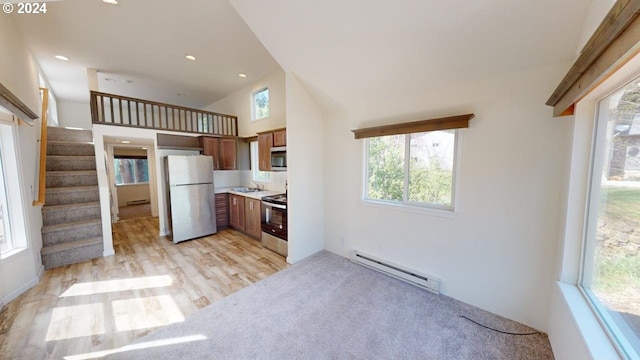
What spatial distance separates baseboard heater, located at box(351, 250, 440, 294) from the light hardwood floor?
119 cm

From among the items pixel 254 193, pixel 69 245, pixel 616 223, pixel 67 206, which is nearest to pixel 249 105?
pixel 254 193

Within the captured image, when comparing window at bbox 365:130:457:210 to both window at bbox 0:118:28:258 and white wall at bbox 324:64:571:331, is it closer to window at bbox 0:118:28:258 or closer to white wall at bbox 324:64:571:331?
white wall at bbox 324:64:571:331

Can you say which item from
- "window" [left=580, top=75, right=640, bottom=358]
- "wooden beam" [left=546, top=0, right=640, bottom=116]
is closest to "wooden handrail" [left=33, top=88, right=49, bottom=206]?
"wooden beam" [left=546, top=0, right=640, bottom=116]

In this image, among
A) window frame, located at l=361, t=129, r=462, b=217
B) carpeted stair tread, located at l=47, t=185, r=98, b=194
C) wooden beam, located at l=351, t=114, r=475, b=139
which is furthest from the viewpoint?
carpeted stair tread, located at l=47, t=185, r=98, b=194

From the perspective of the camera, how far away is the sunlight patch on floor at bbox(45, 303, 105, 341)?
195 cm

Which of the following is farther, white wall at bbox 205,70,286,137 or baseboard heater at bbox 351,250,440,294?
white wall at bbox 205,70,286,137

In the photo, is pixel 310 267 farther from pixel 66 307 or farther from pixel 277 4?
pixel 277 4

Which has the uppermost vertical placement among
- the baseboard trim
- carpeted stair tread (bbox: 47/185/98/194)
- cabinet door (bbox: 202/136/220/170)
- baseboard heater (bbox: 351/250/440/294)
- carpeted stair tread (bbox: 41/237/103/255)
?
cabinet door (bbox: 202/136/220/170)

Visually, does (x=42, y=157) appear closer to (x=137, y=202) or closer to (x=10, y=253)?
(x=10, y=253)

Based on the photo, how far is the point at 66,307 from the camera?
2299 millimetres

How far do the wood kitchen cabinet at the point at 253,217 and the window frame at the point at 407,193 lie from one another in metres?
2.08

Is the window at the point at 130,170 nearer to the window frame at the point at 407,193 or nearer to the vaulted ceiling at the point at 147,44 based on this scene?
the vaulted ceiling at the point at 147,44

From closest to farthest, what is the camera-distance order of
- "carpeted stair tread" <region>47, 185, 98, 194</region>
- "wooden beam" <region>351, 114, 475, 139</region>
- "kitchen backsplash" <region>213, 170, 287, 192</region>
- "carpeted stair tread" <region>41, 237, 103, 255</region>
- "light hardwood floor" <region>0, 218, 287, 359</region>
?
"light hardwood floor" <region>0, 218, 287, 359</region>, "wooden beam" <region>351, 114, 475, 139</region>, "carpeted stair tread" <region>41, 237, 103, 255</region>, "carpeted stair tread" <region>47, 185, 98, 194</region>, "kitchen backsplash" <region>213, 170, 287, 192</region>

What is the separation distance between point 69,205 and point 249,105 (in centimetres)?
381
